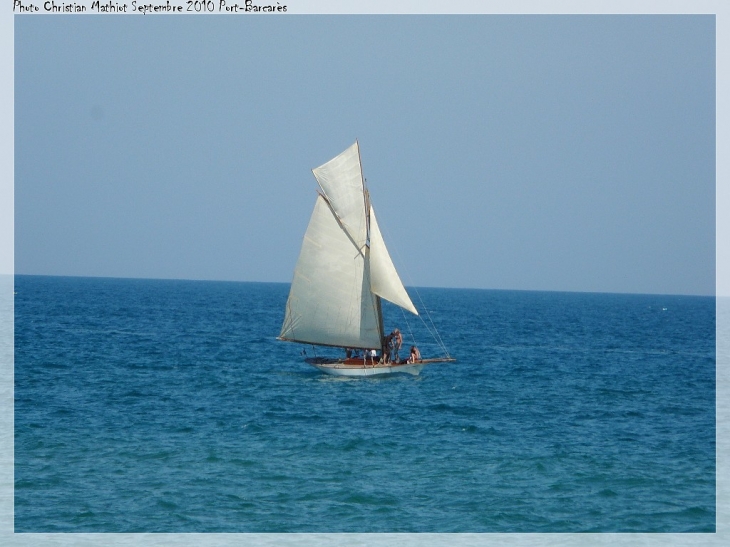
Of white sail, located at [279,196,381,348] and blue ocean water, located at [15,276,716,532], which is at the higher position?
white sail, located at [279,196,381,348]

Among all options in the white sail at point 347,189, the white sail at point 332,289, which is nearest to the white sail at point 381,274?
the white sail at point 332,289

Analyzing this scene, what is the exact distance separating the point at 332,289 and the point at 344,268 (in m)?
1.38

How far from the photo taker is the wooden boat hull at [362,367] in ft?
180

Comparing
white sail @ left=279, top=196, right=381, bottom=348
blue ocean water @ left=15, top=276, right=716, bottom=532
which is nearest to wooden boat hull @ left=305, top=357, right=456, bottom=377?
blue ocean water @ left=15, top=276, right=716, bottom=532

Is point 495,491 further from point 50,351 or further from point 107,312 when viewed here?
point 107,312

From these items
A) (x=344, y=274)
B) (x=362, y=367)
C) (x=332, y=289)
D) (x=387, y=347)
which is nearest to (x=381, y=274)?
(x=344, y=274)

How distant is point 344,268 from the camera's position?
53.7 meters

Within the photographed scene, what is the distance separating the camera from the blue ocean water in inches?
1142

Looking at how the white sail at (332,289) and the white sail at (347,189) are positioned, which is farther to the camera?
the white sail at (332,289)

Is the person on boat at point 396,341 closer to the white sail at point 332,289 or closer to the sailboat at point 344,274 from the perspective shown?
the sailboat at point 344,274

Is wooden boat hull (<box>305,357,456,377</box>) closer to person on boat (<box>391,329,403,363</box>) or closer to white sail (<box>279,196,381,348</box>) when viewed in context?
person on boat (<box>391,329,403,363</box>)

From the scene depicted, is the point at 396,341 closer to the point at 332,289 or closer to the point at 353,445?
the point at 332,289

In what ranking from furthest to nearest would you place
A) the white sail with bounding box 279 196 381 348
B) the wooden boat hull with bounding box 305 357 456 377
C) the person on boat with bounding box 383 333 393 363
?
the person on boat with bounding box 383 333 393 363 < the wooden boat hull with bounding box 305 357 456 377 < the white sail with bounding box 279 196 381 348

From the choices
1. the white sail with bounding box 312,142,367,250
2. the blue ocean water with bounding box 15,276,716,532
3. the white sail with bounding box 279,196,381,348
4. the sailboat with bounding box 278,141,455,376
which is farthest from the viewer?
the white sail with bounding box 279,196,381,348
